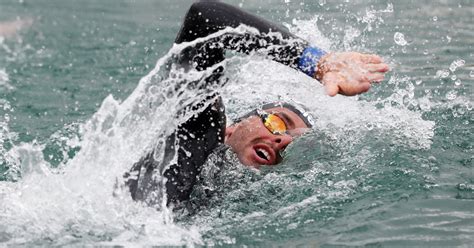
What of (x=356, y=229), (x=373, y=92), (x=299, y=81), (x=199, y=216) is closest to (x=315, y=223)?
(x=356, y=229)

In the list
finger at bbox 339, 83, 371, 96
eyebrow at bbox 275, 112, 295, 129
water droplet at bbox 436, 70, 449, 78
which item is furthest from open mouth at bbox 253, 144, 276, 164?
water droplet at bbox 436, 70, 449, 78

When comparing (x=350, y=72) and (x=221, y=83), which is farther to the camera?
(x=221, y=83)

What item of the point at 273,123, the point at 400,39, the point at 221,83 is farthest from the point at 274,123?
the point at 400,39

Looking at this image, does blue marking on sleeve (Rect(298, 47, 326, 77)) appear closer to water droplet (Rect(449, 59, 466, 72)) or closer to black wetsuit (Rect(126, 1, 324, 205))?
black wetsuit (Rect(126, 1, 324, 205))

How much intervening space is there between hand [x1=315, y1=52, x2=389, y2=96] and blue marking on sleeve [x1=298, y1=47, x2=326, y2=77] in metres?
0.07

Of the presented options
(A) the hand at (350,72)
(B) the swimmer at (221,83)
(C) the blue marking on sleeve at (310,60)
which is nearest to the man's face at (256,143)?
(B) the swimmer at (221,83)

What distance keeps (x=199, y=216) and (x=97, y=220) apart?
1.53ft

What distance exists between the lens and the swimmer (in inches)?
130

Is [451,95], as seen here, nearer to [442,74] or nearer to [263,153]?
[442,74]

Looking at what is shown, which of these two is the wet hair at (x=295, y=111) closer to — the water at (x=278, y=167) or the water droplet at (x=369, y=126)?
the water at (x=278, y=167)

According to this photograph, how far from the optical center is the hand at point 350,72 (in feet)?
10.6

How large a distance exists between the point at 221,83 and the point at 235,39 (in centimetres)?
23

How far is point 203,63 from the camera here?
12.1ft

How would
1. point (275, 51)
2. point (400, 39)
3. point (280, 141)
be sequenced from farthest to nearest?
point (400, 39)
point (280, 141)
point (275, 51)
